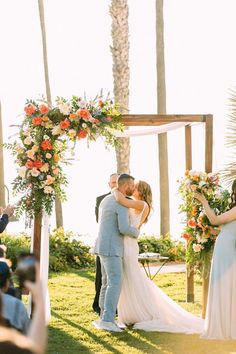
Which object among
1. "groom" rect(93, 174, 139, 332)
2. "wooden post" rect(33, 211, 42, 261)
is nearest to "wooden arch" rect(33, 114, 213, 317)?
"wooden post" rect(33, 211, 42, 261)

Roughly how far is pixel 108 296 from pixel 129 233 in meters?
0.74

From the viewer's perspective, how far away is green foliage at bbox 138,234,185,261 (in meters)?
15.6

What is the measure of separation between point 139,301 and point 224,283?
1.32 meters

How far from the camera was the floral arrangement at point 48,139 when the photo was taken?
332 inches

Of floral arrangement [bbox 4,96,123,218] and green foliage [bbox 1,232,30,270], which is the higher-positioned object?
floral arrangement [bbox 4,96,123,218]

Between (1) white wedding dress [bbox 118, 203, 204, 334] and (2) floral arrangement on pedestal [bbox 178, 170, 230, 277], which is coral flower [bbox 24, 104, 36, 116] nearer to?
(1) white wedding dress [bbox 118, 203, 204, 334]

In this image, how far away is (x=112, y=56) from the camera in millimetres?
15391

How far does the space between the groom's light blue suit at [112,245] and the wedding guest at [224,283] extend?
111cm

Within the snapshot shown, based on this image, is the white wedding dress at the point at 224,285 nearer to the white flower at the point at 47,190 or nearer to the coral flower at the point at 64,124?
the white flower at the point at 47,190

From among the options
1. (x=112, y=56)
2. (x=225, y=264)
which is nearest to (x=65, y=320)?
(x=225, y=264)

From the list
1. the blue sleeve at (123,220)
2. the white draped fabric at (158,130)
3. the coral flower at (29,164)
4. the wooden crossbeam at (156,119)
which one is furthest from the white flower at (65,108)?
the white draped fabric at (158,130)

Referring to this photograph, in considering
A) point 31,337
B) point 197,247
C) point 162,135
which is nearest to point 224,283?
→ point 197,247

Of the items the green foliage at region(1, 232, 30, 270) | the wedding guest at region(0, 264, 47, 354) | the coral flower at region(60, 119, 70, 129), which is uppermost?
the coral flower at region(60, 119, 70, 129)

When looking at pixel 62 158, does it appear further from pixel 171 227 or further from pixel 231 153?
pixel 171 227
